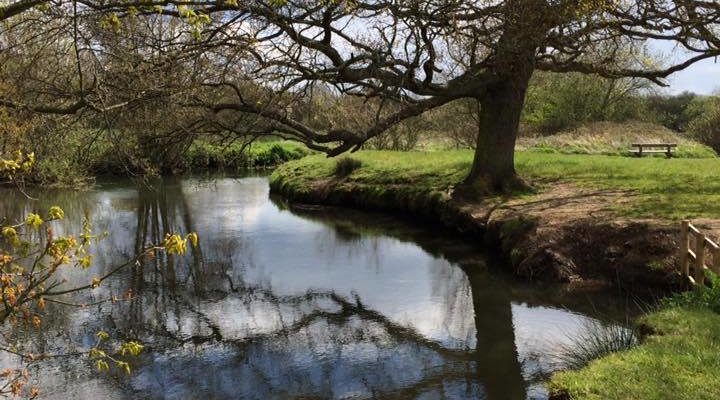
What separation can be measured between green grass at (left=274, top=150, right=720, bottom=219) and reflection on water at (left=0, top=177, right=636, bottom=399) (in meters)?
3.61

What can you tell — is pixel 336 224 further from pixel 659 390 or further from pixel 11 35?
pixel 659 390

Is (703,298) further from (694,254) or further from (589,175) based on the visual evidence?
(589,175)

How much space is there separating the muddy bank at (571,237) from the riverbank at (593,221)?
0.07ft

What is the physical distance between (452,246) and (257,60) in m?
7.01

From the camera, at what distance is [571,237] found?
1358 cm

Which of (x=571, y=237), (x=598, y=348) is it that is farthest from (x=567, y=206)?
(x=598, y=348)

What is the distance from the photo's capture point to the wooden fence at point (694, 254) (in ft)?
32.1

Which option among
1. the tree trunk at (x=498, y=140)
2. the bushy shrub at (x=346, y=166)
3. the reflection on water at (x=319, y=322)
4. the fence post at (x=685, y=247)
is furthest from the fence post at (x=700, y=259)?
the bushy shrub at (x=346, y=166)

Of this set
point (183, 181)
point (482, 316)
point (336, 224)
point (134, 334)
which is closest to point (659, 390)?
point (482, 316)

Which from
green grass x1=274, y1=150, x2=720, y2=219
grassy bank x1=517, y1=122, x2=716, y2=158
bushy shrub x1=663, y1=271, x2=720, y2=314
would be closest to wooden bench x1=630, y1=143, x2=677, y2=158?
Result: grassy bank x1=517, y1=122, x2=716, y2=158

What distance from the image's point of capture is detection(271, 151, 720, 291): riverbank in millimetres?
12578

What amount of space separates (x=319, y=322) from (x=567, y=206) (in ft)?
24.1

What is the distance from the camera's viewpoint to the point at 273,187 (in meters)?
32.1

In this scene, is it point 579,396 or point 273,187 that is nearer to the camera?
point 579,396
